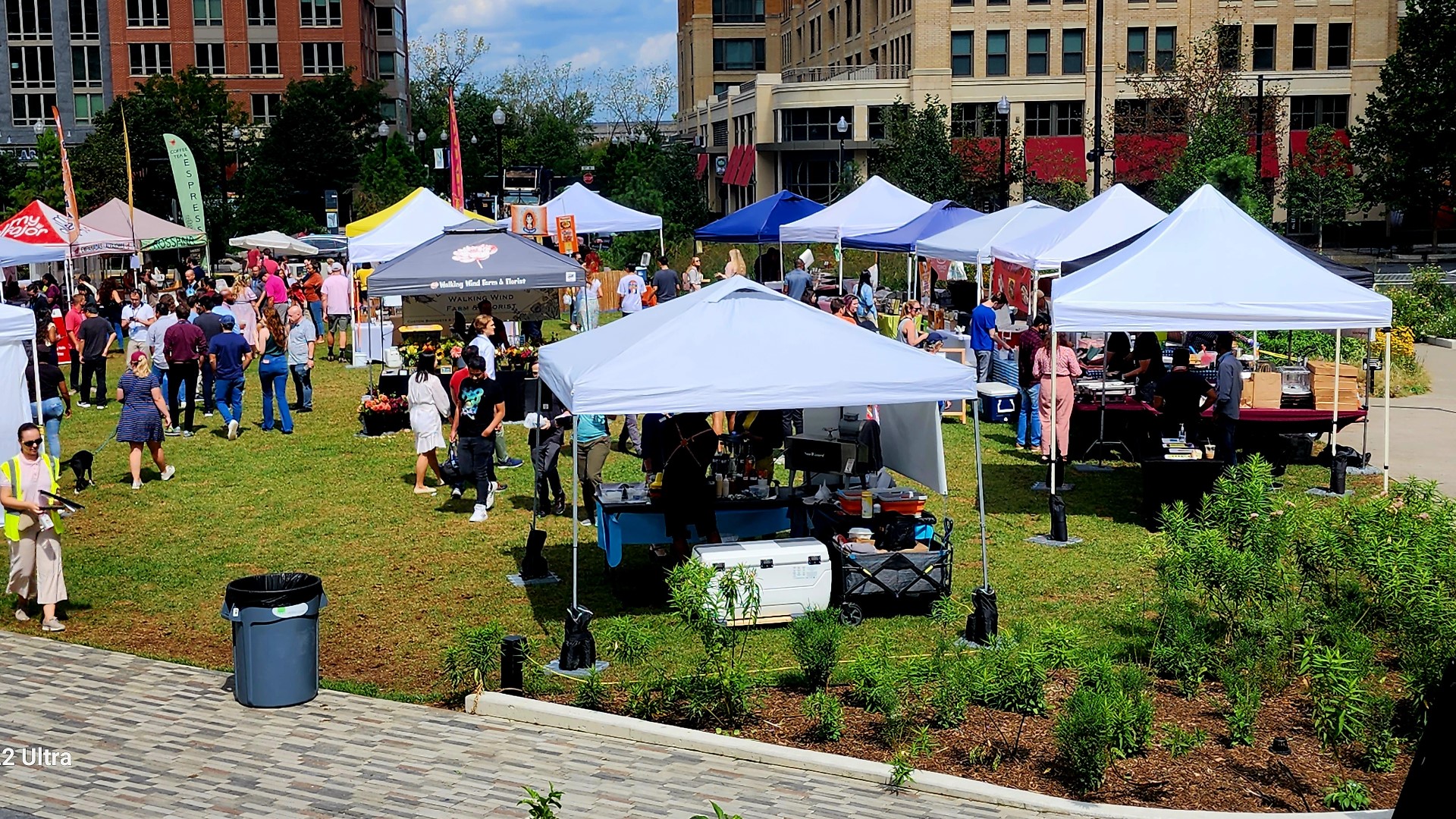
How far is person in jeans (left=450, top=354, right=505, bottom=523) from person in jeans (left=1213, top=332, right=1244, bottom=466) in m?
7.47

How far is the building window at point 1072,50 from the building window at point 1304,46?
10.3 meters

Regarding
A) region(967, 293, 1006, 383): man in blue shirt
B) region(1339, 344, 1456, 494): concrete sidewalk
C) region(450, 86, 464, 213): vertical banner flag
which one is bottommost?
region(1339, 344, 1456, 494): concrete sidewalk

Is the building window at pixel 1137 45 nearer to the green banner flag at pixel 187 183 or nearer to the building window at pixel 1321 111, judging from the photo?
the building window at pixel 1321 111

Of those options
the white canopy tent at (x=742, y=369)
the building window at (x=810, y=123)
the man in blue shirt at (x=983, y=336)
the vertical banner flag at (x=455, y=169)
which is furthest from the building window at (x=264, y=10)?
the white canopy tent at (x=742, y=369)

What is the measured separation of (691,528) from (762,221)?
20.3 meters

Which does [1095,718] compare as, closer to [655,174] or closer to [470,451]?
[470,451]

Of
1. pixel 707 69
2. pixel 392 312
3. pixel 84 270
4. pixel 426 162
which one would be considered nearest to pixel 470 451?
pixel 392 312

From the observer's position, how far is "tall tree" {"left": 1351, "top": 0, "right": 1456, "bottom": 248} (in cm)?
6088

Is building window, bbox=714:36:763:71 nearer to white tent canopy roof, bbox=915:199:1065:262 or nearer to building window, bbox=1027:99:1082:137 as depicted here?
building window, bbox=1027:99:1082:137

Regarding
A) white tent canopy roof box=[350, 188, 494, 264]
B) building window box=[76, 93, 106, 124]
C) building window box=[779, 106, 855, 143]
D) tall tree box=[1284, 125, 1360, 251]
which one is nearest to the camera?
white tent canopy roof box=[350, 188, 494, 264]

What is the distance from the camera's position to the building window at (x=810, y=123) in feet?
251

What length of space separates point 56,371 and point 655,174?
1768 inches

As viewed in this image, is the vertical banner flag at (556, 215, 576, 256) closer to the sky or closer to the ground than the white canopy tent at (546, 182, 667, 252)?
closer to the ground

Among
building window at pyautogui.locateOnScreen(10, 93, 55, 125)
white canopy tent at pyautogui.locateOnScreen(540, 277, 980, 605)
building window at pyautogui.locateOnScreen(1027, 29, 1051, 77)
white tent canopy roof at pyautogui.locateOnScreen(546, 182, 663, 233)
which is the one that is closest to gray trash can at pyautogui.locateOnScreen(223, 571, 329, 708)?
white canopy tent at pyautogui.locateOnScreen(540, 277, 980, 605)
